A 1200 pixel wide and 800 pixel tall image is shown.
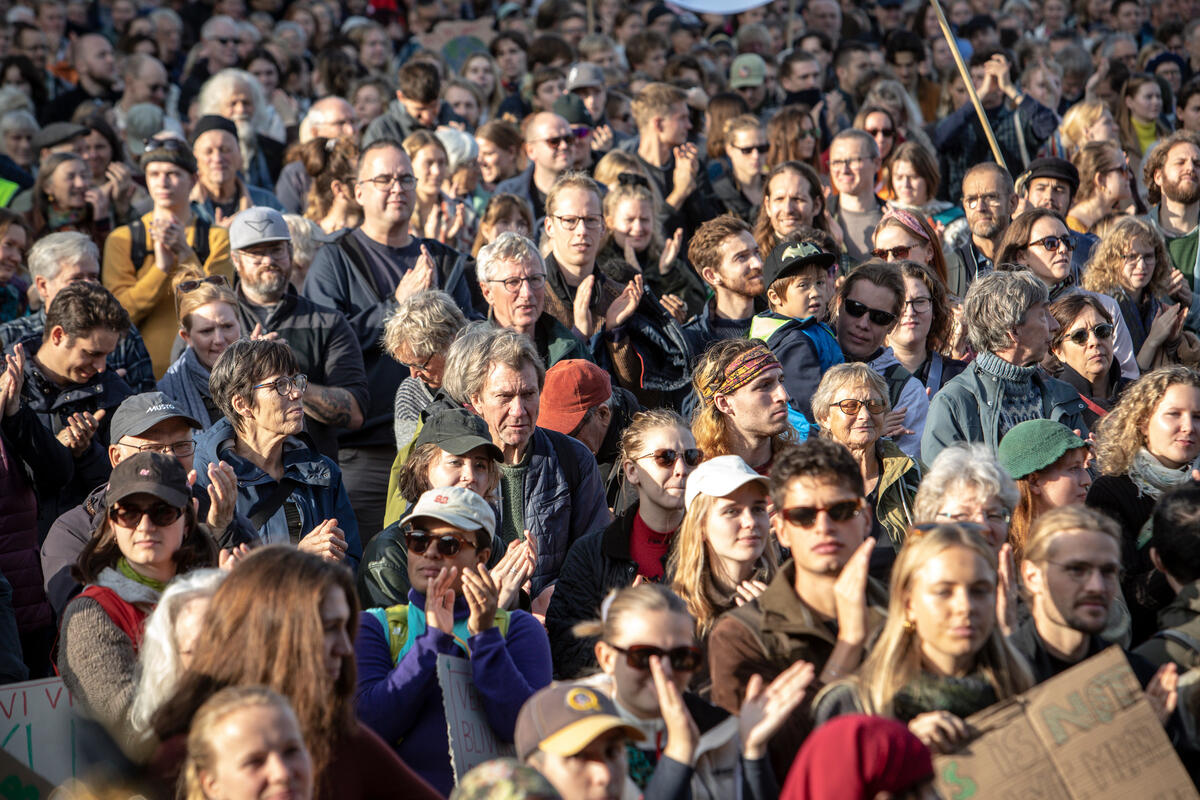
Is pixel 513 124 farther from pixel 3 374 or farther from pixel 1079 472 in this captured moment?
pixel 1079 472

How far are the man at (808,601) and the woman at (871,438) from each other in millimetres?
1449

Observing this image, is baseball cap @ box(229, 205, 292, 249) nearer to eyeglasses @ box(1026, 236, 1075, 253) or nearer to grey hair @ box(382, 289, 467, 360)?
grey hair @ box(382, 289, 467, 360)

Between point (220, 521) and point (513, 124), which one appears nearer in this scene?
point (220, 521)

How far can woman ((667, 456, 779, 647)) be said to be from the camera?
5.22 meters

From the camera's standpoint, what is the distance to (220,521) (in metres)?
5.60

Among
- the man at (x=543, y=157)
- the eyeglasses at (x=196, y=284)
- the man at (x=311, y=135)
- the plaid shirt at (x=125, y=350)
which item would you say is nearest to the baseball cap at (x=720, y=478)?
the eyeglasses at (x=196, y=284)

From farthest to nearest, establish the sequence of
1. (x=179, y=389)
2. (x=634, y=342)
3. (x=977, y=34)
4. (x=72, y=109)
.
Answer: (x=977, y=34) → (x=72, y=109) → (x=634, y=342) → (x=179, y=389)

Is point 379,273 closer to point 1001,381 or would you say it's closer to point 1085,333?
point 1001,381

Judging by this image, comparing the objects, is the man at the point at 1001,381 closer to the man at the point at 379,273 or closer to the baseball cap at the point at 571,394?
the baseball cap at the point at 571,394

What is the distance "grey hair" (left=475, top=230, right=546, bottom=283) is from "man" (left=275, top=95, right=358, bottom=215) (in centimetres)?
316

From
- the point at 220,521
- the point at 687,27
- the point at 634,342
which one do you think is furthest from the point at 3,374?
the point at 687,27

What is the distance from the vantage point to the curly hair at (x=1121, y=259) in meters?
8.59

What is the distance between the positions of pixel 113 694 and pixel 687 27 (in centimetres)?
1226

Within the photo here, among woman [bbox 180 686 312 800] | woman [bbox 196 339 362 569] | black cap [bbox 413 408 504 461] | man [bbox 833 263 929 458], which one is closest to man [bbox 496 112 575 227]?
man [bbox 833 263 929 458]
